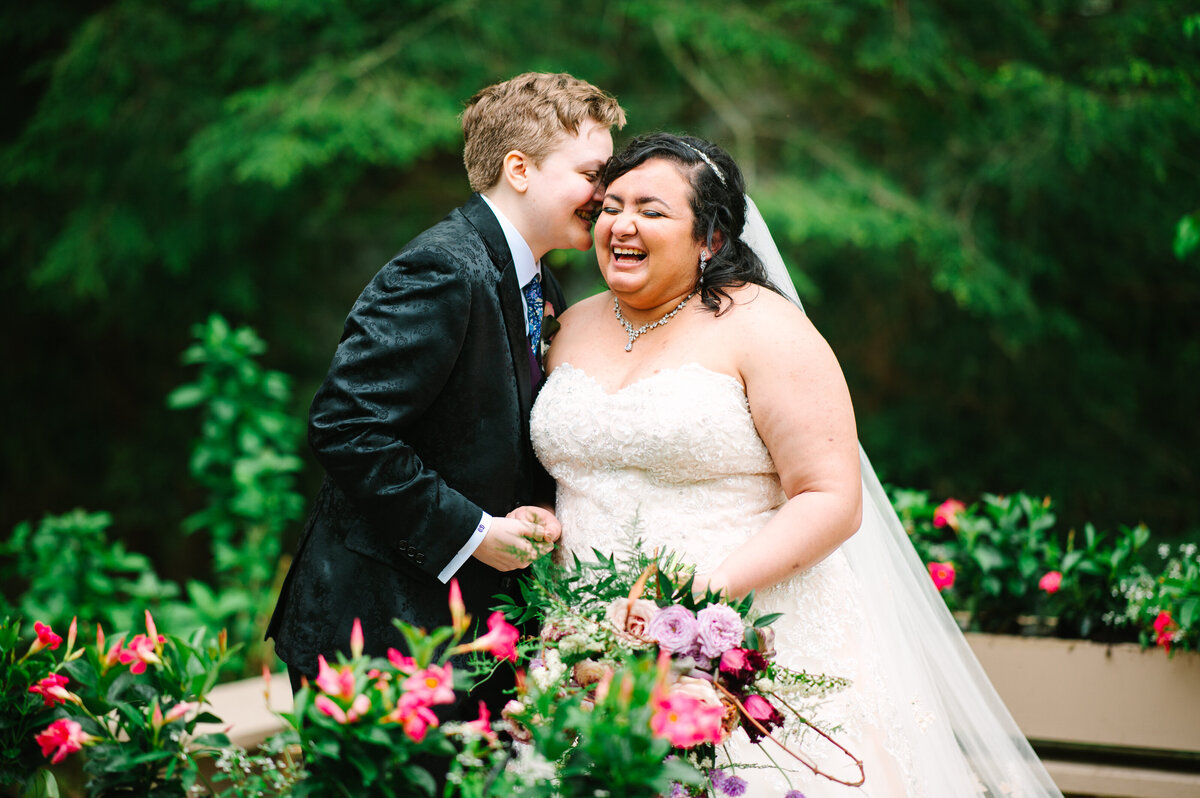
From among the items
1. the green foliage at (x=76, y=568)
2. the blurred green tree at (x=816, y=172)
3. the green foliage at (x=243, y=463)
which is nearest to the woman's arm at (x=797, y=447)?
the green foliage at (x=243, y=463)

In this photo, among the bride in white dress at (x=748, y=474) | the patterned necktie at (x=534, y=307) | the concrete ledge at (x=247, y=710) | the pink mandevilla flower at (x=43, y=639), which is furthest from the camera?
the concrete ledge at (x=247, y=710)

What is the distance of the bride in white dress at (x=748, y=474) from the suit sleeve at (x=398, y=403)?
1.05ft

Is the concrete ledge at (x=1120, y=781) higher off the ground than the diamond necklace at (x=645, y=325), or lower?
lower

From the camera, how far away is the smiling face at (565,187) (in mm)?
2400

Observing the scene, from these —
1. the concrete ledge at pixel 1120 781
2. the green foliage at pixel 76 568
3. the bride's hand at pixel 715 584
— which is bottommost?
the concrete ledge at pixel 1120 781

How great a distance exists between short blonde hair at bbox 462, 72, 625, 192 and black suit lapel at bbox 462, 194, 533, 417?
0.14m

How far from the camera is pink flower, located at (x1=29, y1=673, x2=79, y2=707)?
178cm

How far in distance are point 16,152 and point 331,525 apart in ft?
16.1

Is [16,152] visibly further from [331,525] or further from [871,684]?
[871,684]

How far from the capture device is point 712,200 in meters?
2.35

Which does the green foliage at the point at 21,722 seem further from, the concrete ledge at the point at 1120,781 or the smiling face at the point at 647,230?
the concrete ledge at the point at 1120,781

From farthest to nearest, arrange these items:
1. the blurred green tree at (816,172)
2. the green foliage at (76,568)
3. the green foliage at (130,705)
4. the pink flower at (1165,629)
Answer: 1. the blurred green tree at (816,172)
2. the green foliage at (76,568)
3. the pink flower at (1165,629)
4. the green foliage at (130,705)

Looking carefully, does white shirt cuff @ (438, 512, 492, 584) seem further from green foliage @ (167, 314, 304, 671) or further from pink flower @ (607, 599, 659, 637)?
green foliage @ (167, 314, 304, 671)

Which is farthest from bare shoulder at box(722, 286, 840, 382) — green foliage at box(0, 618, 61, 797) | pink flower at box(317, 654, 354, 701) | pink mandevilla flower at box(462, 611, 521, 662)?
green foliage at box(0, 618, 61, 797)
